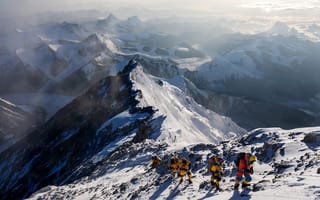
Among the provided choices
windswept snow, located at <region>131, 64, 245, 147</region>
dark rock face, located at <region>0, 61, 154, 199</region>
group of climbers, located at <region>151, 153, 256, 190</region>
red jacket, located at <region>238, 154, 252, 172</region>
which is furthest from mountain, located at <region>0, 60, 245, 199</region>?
red jacket, located at <region>238, 154, 252, 172</region>

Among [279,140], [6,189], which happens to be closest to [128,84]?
[6,189]

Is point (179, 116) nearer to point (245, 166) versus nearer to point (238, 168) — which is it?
point (238, 168)

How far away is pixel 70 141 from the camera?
9094cm

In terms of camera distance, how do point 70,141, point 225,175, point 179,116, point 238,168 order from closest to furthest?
1. point 238,168
2. point 225,175
3. point 70,141
4. point 179,116

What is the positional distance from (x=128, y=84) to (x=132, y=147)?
192 feet

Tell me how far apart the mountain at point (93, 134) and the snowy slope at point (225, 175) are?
7.37 m

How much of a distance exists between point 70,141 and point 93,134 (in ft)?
33.8

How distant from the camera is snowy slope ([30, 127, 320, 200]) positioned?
72.7ft

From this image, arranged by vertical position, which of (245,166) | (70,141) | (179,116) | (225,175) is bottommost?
(70,141)

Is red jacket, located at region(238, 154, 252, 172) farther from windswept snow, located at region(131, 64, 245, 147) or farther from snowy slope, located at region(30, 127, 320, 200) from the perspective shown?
windswept snow, located at region(131, 64, 245, 147)

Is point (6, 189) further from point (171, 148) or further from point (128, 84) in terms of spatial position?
point (171, 148)

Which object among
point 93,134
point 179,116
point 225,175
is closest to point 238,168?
point 225,175

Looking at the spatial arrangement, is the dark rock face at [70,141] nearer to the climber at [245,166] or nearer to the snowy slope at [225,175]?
the snowy slope at [225,175]

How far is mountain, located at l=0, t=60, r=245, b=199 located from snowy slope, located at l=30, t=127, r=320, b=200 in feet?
24.2
